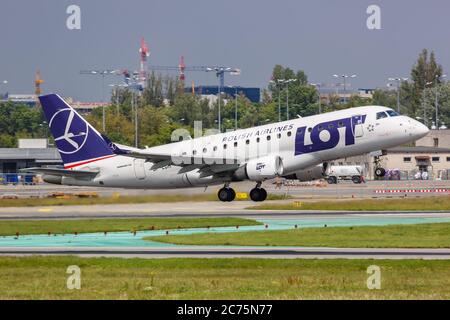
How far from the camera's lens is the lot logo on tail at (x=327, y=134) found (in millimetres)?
63625

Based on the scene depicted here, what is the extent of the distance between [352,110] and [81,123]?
17512 mm

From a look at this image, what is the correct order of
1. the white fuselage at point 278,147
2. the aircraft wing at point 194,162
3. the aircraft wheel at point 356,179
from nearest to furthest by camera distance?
the white fuselage at point 278,147 < the aircraft wing at point 194,162 < the aircraft wheel at point 356,179

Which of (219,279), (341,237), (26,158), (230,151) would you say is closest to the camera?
(219,279)

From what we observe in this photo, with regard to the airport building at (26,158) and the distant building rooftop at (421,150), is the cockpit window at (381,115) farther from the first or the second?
the airport building at (26,158)

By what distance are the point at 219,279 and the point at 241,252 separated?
7.88 metres

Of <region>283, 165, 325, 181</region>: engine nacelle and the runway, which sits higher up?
<region>283, 165, 325, 181</region>: engine nacelle

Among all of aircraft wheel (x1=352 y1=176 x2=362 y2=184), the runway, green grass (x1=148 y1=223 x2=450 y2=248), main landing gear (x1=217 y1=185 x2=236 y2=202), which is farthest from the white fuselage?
aircraft wheel (x1=352 y1=176 x2=362 y2=184)

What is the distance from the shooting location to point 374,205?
65.9 meters

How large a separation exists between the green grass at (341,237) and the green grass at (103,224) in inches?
221

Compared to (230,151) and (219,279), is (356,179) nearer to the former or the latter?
(230,151)

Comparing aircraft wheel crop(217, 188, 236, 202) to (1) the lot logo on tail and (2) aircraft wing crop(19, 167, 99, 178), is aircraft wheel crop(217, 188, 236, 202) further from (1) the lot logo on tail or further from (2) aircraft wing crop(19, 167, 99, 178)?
(2) aircraft wing crop(19, 167, 99, 178)

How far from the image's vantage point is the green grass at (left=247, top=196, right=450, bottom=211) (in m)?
64.0
